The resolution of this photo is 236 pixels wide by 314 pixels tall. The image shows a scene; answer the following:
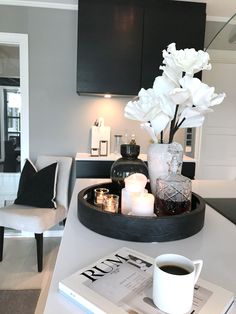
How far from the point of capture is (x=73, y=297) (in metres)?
0.56

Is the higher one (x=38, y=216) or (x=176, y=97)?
(x=176, y=97)

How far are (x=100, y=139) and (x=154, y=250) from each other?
2154mm

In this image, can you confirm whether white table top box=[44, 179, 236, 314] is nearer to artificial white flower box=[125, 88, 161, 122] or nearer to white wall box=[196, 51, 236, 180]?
artificial white flower box=[125, 88, 161, 122]

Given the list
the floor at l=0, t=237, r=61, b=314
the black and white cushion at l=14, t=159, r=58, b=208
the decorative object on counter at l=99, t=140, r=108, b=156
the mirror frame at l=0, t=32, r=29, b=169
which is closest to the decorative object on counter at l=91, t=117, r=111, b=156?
the decorative object on counter at l=99, t=140, r=108, b=156

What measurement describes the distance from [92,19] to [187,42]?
0.94 m

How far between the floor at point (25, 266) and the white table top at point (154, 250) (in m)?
1.26

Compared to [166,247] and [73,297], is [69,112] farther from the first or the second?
[73,297]

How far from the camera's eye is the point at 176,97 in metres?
0.89

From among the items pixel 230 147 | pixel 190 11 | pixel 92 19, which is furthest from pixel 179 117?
pixel 230 147

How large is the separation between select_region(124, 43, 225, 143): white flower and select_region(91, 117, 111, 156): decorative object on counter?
72.0 inches

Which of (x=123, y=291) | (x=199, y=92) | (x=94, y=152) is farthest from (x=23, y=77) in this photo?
(x=123, y=291)

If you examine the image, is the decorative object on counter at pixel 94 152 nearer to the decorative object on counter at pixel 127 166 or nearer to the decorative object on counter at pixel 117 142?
the decorative object on counter at pixel 117 142

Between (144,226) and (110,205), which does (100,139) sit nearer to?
(110,205)

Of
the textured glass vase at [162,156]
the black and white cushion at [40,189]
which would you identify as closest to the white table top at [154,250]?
the textured glass vase at [162,156]
